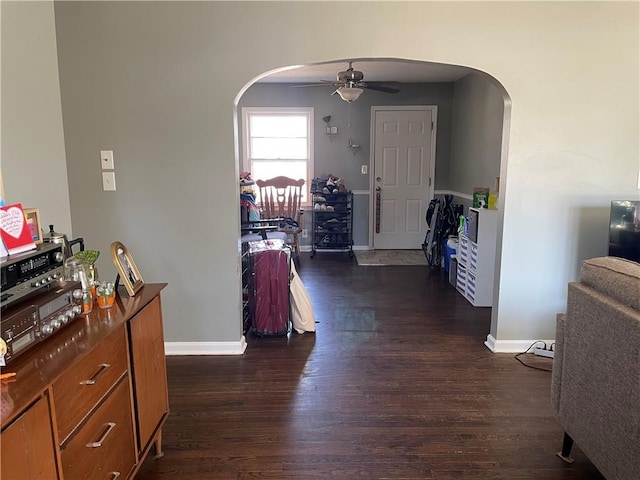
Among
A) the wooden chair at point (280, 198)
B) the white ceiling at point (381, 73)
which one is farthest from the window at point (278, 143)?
the white ceiling at point (381, 73)

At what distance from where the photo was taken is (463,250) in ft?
14.4

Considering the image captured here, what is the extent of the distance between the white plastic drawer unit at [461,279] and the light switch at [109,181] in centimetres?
313

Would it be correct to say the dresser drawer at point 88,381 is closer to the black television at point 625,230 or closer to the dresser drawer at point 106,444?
the dresser drawer at point 106,444

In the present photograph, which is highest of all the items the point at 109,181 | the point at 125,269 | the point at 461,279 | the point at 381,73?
the point at 381,73

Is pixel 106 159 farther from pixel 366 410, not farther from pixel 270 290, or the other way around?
pixel 366 410

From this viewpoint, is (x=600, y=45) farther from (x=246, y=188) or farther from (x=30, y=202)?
(x=30, y=202)

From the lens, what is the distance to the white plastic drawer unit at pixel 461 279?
4.27m

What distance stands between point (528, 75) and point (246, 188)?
2.70 m

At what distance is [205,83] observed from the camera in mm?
A: 2744

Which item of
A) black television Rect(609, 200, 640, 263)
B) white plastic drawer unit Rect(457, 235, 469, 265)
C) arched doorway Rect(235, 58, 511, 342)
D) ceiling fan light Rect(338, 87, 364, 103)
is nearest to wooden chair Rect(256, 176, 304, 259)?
arched doorway Rect(235, 58, 511, 342)

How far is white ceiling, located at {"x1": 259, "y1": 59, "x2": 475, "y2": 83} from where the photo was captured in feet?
16.0

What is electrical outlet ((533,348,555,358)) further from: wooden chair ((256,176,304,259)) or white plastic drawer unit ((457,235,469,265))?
wooden chair ((256,176,304,259))

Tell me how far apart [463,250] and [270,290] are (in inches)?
83.4

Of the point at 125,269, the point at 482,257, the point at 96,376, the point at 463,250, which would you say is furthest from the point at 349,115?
the point at 96,376
